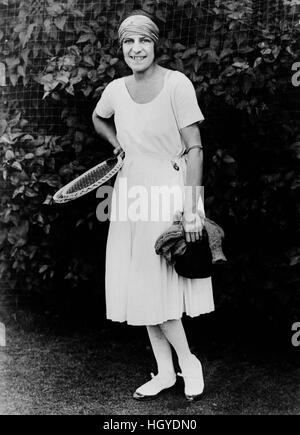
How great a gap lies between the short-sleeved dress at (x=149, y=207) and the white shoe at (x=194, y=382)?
0.36 meters

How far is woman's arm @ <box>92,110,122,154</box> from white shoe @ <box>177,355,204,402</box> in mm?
1280

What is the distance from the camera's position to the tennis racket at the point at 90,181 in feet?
14.3

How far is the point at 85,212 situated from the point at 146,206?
0.89m

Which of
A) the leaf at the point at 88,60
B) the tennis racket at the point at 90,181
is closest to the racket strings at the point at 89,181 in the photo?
the tennis racket at the point at 90,181

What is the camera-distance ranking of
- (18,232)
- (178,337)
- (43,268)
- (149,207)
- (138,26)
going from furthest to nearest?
(43,268) < (18,232) < (178,337) < (149,207) < (138,26)

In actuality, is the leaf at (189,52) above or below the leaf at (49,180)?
above

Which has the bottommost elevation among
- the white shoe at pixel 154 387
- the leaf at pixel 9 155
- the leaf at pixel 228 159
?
the white shoe at pixel 154 387

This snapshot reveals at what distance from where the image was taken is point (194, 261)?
433cm

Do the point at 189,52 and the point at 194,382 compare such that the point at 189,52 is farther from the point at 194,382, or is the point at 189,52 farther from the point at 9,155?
the point at 194,382

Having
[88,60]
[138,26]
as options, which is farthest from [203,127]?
[138,26]

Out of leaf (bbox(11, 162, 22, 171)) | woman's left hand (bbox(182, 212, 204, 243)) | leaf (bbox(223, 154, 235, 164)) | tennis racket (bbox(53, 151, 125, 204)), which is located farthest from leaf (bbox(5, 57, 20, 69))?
woman's left hand (bbox(182, 212, 204, 243))

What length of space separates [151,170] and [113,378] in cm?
128

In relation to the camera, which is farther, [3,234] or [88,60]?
[3,234]

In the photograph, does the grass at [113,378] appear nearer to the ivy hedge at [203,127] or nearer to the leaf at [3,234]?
the ivy hedge at [203,127]
